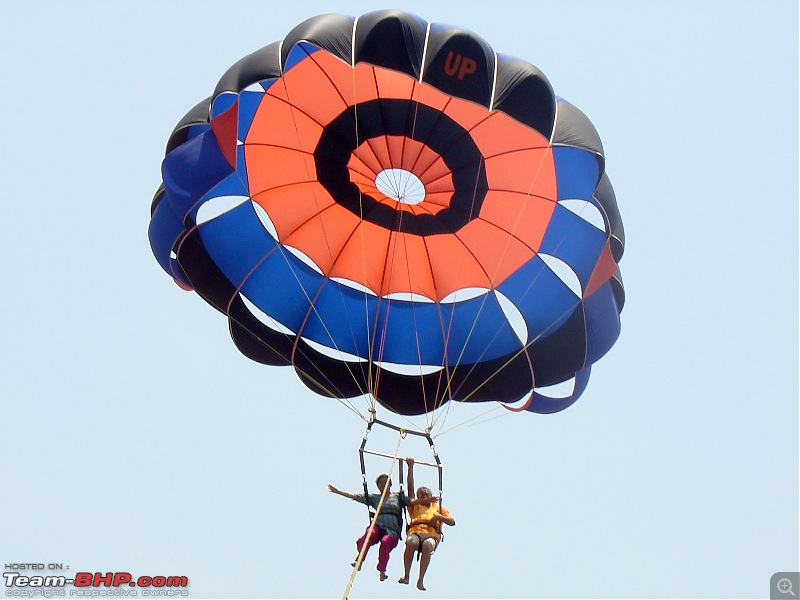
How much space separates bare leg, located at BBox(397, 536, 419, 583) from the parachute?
1658 millimetres

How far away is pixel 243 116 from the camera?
12.7 meters

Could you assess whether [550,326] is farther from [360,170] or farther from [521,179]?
[360,170]

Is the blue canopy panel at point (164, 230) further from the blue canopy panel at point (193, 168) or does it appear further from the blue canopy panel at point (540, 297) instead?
the blue canopy panel at point (540, 297)

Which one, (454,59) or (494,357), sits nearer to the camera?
(454,59)

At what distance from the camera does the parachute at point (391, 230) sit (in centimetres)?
1244

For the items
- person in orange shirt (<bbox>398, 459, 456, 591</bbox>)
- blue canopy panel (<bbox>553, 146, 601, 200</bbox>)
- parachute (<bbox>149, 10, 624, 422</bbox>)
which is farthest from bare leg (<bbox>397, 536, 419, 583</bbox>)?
blue canopy panel (<bbox>553, 146, 601, 200</bbox>)

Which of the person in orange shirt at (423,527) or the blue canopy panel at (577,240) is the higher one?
the blue canopy panel at (577,240)

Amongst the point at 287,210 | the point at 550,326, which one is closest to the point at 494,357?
the point at 550,326

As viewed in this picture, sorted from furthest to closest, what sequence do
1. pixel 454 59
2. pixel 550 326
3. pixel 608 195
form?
pixel 550 326 → pixel 608 195 → pixel 454 59

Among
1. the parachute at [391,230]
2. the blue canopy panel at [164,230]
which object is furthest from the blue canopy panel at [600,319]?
the blue canopy panel at [164,230]

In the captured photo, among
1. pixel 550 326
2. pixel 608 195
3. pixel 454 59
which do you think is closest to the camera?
pixel 454 59

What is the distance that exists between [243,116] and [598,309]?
4.10 metres

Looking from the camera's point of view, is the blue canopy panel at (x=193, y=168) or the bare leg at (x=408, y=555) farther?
the blue canopy panel at (x=193, y=168)

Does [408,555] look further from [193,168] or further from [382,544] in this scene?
[193,168]
